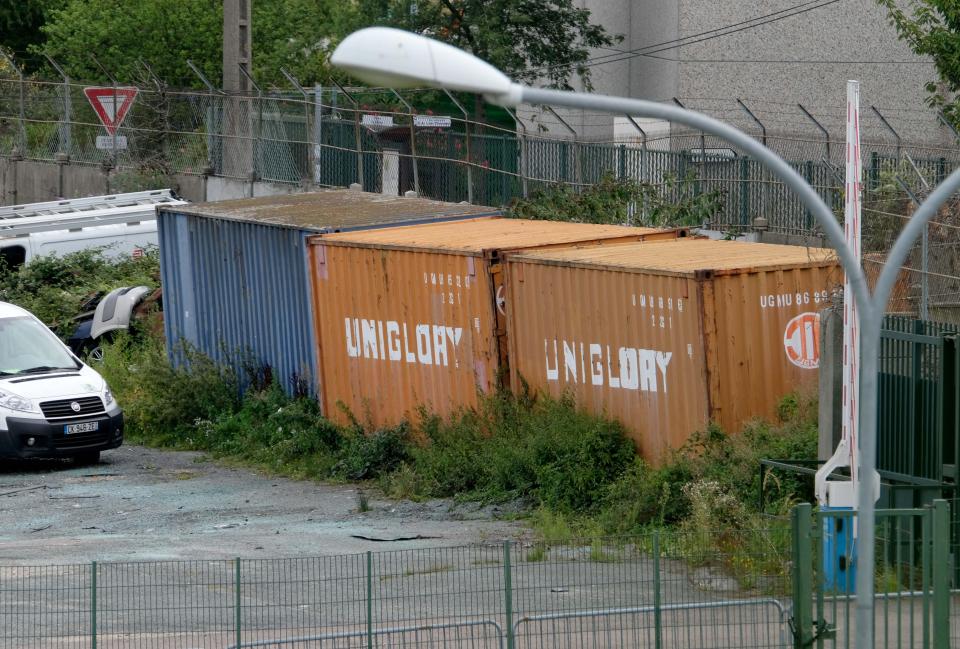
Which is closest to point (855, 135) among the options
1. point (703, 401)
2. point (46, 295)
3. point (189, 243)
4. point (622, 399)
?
point (703, 401)

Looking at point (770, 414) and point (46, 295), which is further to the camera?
point (46, 295)

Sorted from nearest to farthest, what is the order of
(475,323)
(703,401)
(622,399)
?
(703,401)
(622,399)
(475,323)

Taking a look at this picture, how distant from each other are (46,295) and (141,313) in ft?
6.52

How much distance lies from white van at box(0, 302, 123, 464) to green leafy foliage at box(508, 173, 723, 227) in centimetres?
713

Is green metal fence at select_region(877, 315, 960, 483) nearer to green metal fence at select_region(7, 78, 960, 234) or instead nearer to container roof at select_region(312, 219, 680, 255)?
container roof at select_region(312, 219, 680, 255)

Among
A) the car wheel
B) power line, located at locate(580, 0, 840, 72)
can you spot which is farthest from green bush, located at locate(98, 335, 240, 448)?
power line, located at locate(580, 0, 840, 72)

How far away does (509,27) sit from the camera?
33.0 metres

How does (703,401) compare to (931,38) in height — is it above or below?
below

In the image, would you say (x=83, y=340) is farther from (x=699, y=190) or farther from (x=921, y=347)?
(x=921, y=347)

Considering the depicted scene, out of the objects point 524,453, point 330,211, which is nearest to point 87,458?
point 330,211

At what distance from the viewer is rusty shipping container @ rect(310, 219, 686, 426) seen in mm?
15922

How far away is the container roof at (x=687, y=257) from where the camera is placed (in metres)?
13.8

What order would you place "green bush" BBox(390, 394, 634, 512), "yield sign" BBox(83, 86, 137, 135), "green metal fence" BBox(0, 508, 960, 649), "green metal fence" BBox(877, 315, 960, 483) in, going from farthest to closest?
1. "yield sign" BBox(83, 86, 137, 135)
2. "green bush" BBox(390, 394, 634, 512)
3. "green metal fence" BBox(877, 315, 960, 483)
4. "green metal fence" BBox(0, 508, 960, 649)

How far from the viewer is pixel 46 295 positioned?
2359cm
